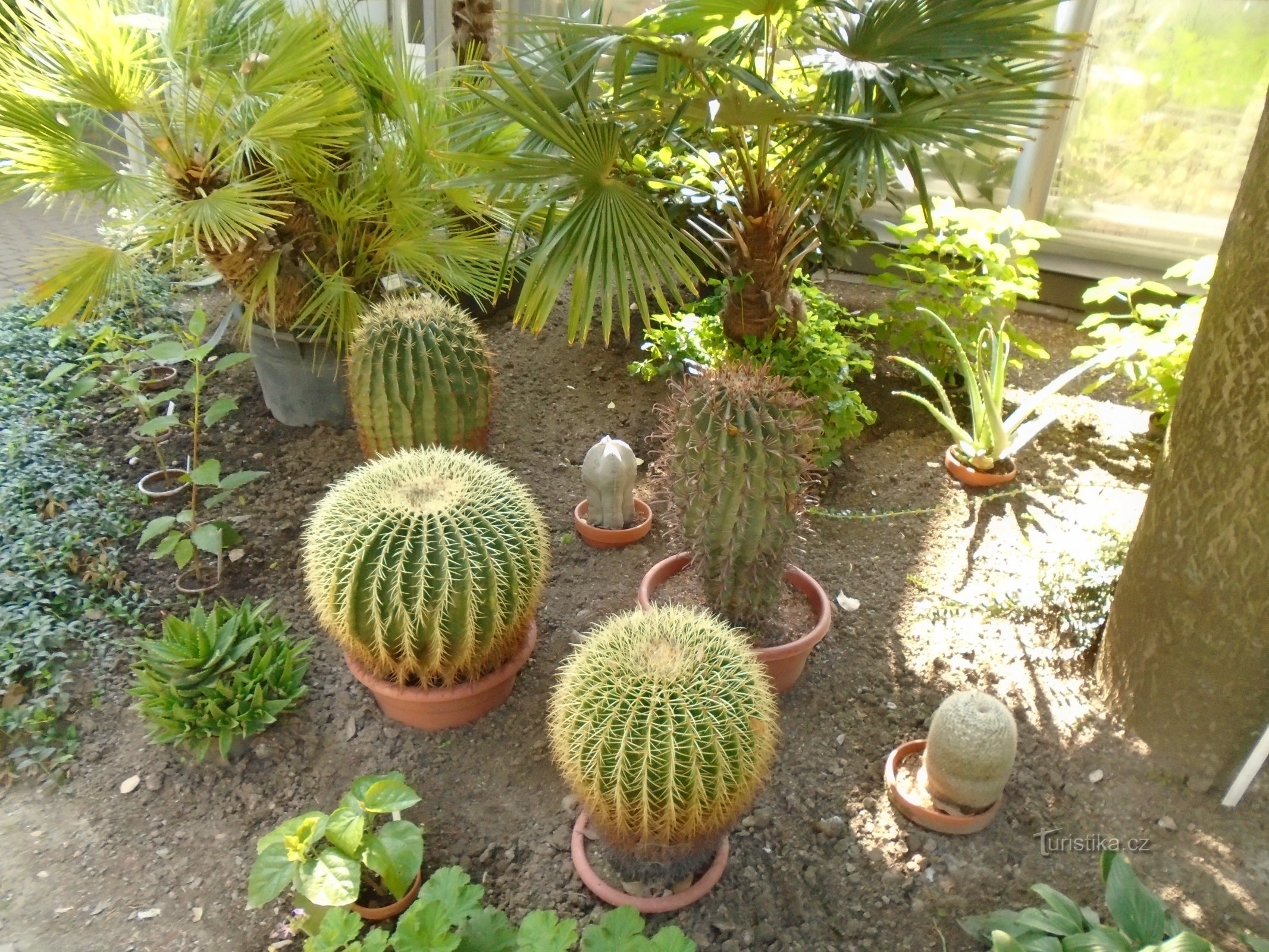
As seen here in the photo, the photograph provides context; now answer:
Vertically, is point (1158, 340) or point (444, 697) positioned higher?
point (1158, 340)

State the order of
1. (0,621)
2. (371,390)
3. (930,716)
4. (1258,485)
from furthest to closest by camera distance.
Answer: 1. (371,390)
2. (0,621)
3. (930,716)
4. (1258,485)

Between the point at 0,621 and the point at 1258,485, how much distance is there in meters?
3.43

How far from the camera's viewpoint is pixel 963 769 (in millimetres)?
1978

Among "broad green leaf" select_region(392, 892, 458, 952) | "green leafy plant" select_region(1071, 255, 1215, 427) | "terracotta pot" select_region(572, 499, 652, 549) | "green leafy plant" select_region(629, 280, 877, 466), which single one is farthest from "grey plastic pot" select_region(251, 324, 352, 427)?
"green leafy plant" select_region(1071, 255, 1215, 427)

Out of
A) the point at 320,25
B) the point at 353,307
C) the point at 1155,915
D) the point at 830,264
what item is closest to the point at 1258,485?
the point at 1155,915

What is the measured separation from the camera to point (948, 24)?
251 centimetres

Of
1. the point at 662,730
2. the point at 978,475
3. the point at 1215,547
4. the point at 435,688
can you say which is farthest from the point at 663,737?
the point at 978,475

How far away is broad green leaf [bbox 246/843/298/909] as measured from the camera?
1.73m

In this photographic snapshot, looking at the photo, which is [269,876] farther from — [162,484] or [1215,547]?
[1215,547]

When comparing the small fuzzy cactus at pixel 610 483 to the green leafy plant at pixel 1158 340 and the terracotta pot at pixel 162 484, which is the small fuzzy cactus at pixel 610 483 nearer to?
the terracotta pot at pixel 162 484

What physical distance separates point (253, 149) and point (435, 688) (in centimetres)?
204

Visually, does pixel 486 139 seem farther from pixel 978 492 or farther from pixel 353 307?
pixel 978 492

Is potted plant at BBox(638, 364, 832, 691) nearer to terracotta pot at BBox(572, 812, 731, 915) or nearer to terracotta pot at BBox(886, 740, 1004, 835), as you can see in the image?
terracotta pot at BBox(886, 740, 1004, 835)

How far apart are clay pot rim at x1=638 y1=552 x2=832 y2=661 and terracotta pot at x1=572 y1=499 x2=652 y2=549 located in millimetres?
355
